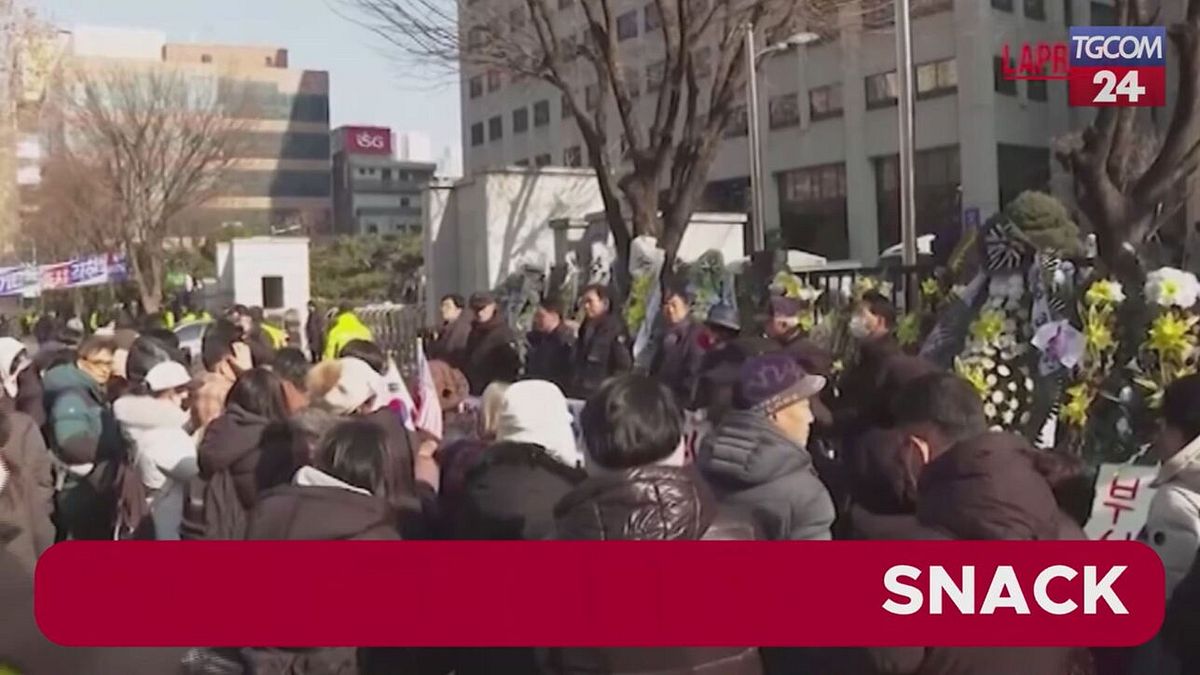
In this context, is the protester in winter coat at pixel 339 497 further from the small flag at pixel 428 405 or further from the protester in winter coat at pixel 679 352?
the protester in winter coat at pixel 679 352

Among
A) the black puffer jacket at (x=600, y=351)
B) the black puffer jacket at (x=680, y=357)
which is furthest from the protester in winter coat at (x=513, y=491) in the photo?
the black puffer jacket at (x=600, y=351)

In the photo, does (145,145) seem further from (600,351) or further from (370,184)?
(370,184)

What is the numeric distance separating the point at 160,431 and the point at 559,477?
7.63 feet

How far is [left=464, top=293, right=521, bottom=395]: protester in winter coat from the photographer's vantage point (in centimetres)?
725

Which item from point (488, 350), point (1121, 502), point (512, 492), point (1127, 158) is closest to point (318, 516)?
point (512, 492)

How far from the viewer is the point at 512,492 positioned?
3617mm

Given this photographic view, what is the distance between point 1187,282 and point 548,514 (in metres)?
3.17

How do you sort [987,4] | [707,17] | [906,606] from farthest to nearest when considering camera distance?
1. [987,4]
2. [707,17]
3. [906,606]

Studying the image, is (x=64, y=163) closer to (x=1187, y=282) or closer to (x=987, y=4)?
(x=987, y=4)

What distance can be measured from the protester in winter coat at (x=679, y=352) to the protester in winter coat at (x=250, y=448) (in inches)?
116

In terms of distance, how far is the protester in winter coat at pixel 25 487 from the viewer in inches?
178

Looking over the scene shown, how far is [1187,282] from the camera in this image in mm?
5281

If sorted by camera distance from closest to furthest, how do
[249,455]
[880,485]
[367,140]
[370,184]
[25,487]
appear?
[880,485], [249,455], [25,487], [370,184], [367,140]

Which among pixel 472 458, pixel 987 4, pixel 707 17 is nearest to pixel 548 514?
pixel 472 458
